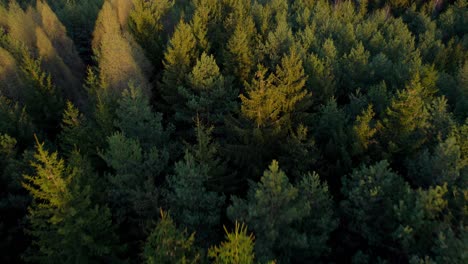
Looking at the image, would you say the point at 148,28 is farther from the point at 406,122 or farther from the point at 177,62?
the point at 406,122

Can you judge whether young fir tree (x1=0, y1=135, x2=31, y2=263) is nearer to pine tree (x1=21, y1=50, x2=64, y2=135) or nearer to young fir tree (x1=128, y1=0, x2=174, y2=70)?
pine tree (x1=21, y1=50, x2=64, y2=135)

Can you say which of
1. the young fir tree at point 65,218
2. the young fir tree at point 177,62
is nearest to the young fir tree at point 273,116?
the young fir tree at point 177,62

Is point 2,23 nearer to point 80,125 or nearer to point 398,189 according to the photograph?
point 80,125

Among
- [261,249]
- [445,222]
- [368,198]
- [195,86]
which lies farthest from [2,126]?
[445,222]

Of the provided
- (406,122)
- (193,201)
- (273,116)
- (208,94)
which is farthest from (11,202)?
(406,122)

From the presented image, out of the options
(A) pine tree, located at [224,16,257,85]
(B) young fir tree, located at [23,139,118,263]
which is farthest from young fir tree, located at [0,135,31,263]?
(A) pine tree, located at [224,16,257,85]

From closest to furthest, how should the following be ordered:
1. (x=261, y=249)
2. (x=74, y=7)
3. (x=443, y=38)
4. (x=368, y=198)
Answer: (x=261, y=249)
(x=368, y=198)
(x=74, y=7)
(x=443, y=38)

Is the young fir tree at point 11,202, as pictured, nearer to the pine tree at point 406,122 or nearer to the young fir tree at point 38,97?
the young fir tree at point 38,97
